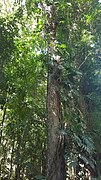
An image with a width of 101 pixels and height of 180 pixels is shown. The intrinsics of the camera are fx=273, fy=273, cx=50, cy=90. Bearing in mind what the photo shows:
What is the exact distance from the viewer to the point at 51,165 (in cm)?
466

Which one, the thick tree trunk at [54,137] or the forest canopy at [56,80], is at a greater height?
the forest canopy at [56,80]

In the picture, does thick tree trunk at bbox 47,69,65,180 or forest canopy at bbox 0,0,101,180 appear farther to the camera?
forest canopy at bbox 0,0,101,180

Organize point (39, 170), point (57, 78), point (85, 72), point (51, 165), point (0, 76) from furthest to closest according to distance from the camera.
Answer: point (39, 170) < point (85, 72) < point (0, 76) < point (57, 78) < point (51, 165)

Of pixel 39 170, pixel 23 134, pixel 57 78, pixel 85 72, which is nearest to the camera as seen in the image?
pixel 57 78

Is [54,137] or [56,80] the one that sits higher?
[56,80]

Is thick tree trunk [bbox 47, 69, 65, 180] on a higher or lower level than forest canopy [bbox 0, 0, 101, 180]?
lower

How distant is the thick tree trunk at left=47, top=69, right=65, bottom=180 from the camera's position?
15.2 feet

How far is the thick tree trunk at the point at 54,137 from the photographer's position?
462 cm

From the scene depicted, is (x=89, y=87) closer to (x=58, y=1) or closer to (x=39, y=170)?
(x=58, y=1)

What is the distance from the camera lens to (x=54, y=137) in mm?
4867

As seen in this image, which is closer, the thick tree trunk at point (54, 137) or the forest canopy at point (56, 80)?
the thick tree trunk at point (54, 137)

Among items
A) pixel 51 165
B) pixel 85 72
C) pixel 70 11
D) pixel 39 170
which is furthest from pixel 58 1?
pixel 39 170

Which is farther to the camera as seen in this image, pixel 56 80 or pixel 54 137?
pixel 56 80

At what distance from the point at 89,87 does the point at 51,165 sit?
452 centimetres
